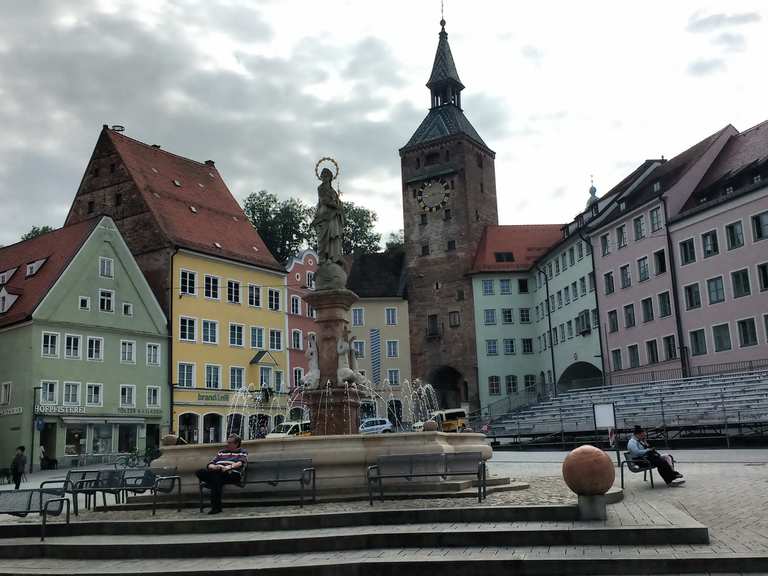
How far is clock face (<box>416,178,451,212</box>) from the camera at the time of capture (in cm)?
7838

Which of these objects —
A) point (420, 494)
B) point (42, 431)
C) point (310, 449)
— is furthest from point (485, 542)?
point (42, 431)

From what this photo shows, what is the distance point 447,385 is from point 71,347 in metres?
38.8

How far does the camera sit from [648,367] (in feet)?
170

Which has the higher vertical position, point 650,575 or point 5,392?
point 5,392

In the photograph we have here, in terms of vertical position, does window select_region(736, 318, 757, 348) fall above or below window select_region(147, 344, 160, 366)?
below

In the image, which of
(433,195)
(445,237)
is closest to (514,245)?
(445,237)

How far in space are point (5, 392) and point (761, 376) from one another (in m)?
37.0

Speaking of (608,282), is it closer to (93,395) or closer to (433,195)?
(433,195)

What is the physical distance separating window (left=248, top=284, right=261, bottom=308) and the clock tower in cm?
2045

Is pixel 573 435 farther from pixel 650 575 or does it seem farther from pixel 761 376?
pixel 650 575

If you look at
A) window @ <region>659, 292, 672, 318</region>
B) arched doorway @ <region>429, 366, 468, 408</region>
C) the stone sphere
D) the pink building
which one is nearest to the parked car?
the pink building

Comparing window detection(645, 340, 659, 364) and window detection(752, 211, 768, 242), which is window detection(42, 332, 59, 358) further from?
window detection(752, 211, 768, 242)

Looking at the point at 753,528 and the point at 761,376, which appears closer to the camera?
the point at 753,528

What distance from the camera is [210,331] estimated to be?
181 ft
